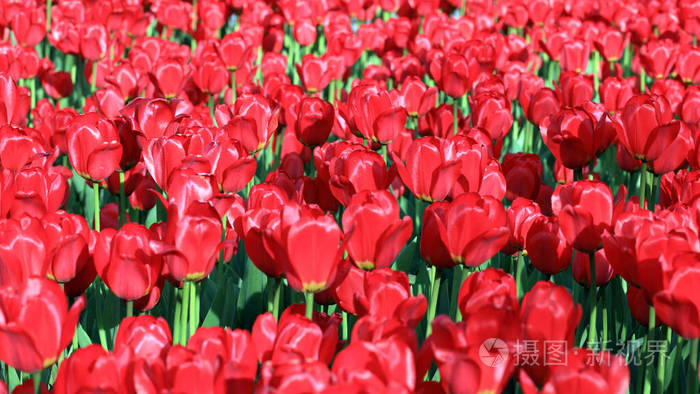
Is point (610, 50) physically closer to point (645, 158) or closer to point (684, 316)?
point (645, 158)

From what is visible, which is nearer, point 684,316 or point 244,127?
point 684,316

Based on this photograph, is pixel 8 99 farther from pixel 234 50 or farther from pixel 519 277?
pixel 519 277

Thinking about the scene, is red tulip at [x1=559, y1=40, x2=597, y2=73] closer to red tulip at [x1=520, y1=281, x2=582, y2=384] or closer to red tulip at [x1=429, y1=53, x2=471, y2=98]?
red tulip at [x1=429, y1=53, x2=471, y2=98]

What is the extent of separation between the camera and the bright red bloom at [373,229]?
1879 mm

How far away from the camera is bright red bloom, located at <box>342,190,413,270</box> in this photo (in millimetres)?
1879

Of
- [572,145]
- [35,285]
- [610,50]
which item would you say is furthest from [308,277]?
[610,50]

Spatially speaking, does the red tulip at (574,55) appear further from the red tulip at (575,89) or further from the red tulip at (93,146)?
the red tulip at (93,146)

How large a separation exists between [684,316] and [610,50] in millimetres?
4100

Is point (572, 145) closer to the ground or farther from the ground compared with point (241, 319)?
farther from the ground

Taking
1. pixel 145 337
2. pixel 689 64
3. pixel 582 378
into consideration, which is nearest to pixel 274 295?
pixel 145 337

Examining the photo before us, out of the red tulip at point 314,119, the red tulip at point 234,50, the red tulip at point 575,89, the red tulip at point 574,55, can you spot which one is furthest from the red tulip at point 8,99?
the red tulip at point 574,55

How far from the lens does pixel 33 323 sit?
59.6 inches

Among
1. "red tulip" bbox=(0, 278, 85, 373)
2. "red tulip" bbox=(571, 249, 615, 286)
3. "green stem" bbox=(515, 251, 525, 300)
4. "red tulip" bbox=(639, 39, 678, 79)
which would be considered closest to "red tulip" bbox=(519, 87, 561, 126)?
"green stem" bbox=(515, 251, 525, 300)

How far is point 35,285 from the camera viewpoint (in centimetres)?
154
